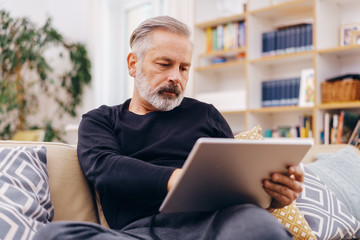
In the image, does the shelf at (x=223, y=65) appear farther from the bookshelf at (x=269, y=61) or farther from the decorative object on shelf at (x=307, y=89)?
the decorative object on shelf at (x=307, y=89)

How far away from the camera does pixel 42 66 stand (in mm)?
4453

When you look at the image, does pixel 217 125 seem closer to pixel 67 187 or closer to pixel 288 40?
pixel 67 187

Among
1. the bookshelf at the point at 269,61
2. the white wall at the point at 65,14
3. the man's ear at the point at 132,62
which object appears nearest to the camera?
the man's ear at the point at 132,62

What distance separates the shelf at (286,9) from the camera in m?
3.45

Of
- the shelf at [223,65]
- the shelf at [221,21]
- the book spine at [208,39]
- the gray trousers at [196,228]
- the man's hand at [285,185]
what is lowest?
the gray trousers at [196,228]

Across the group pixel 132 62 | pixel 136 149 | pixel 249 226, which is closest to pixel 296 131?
pixel 132 62

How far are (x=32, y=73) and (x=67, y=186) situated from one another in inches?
149

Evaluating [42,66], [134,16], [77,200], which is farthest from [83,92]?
[77,200]

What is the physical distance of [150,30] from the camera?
4.75 ft

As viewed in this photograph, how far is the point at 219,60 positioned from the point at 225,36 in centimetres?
23

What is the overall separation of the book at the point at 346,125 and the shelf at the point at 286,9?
918mm

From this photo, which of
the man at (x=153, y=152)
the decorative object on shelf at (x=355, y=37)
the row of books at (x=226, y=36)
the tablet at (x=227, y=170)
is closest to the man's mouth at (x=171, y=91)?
the man at (x=153, y=152)

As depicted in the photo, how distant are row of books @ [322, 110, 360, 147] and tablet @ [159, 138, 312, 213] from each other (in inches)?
93.1

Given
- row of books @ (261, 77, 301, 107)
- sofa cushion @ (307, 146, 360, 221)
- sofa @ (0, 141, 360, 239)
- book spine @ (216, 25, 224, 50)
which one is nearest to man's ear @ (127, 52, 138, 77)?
sofa @ (0, 141, 360, 239)
